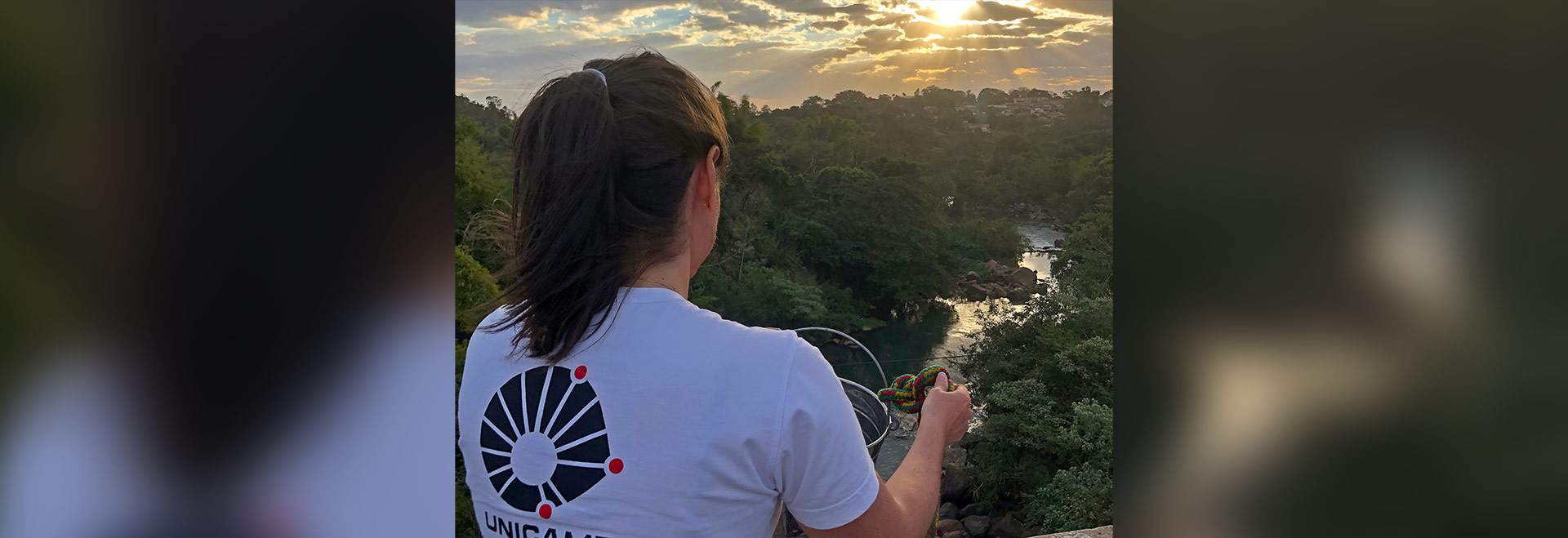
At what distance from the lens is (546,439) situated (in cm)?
81

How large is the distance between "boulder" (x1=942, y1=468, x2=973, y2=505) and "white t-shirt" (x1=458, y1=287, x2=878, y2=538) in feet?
24.2

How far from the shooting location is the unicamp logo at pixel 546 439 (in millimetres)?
799

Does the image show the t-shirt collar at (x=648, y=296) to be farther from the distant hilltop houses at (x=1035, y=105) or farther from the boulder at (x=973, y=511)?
the distant hilltop houses at (x=1035, y=105)

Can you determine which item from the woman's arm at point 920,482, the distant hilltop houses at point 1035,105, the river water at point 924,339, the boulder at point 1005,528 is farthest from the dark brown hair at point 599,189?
the distant hilltop houses at point 1035,105

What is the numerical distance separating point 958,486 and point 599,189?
7.54 m

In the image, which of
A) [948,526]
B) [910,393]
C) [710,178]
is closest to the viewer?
[710,178]

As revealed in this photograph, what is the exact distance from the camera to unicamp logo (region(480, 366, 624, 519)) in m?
0.80

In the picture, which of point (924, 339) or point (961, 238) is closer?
point (924, 339)
